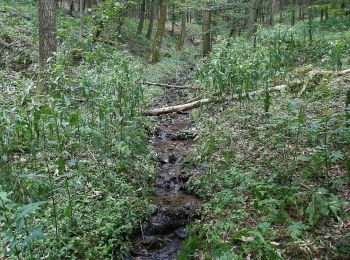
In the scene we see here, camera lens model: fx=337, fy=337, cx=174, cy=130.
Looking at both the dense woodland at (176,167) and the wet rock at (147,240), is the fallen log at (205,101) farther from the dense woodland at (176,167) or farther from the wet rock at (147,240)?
the wet rock at (147,240)

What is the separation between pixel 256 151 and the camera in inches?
236

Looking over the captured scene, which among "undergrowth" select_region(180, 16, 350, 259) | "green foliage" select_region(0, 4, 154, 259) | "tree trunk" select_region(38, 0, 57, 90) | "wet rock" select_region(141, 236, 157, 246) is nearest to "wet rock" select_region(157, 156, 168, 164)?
"green foliage" select_region(0, 4, 154, 259)

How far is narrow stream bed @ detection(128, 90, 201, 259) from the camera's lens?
4496mm

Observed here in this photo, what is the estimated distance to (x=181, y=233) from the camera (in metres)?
Result: 4.76

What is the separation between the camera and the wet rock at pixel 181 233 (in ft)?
15.4

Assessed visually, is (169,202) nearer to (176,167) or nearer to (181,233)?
(181,233)

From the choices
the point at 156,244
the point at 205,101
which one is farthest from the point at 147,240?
the point at 205,101

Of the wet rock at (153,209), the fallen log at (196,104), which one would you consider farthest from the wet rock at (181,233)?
the fallen log at (196,104)

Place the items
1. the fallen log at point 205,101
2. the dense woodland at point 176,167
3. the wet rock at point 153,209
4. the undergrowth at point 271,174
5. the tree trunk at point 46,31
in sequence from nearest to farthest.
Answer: the undergrowth at point 271,174 → the dense woodland at point 176,167 → the wet rock at point 153,209 → the tree trunk at point 46,31 → the fallen log at point 205,101

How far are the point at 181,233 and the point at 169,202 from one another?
0.81 metres

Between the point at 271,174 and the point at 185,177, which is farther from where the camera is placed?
the point at 185,177

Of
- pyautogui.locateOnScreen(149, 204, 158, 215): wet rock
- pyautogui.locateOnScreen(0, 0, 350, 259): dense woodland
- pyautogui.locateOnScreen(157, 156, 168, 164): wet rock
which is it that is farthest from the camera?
pyautogui.locateOnScreen(157, 156, 168, 164): wet rock

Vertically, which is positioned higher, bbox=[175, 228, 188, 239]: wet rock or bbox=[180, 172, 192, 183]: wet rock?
bbox=[180, 172, 192, 183]: wet rock

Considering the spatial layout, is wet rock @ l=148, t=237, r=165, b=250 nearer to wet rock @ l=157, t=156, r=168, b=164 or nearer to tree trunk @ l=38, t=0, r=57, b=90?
wet rock @ l=157, t=156, r=168, b=164
